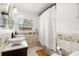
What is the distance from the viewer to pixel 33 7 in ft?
3.55

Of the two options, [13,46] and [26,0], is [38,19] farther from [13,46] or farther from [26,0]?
[13,46]

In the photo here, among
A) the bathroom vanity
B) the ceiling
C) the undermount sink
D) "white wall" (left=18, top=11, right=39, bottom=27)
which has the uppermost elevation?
the ceiling

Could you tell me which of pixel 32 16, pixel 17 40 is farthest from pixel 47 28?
pixel 17 40

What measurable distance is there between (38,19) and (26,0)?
11.8 inches

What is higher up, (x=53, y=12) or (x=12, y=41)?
(x=53, y=12)

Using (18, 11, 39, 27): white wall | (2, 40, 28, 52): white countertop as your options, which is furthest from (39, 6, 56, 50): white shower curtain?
(2, 40, 28, 52): white countertop

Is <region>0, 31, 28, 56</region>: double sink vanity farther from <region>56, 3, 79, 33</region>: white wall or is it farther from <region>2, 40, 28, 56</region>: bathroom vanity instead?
<region>56, 3, 79, 33</region>: white wall

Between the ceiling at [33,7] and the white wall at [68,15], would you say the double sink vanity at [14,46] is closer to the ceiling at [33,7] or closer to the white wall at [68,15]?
the ceiling at [33,7]

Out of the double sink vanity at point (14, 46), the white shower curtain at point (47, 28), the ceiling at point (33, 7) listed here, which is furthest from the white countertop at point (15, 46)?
the ceiling at point (33, 7)

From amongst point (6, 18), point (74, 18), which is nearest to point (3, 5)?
point (6, 18)

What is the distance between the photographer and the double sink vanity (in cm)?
103

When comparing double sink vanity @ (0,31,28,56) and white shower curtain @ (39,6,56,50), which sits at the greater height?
white shower curtain @ (39,6,56,50)

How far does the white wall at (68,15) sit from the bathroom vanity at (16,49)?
1.73ft

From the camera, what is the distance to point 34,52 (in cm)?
110
